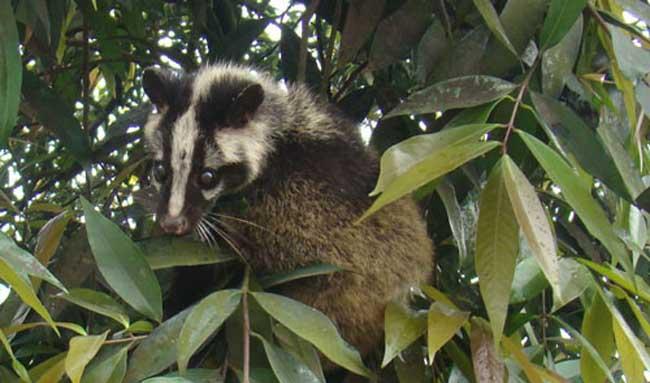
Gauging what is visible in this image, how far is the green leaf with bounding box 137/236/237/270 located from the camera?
1801 mm

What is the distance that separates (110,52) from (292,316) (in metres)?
1.39

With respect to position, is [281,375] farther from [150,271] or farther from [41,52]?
[41,52]

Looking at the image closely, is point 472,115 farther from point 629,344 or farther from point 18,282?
point 18,282

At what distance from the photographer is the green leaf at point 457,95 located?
167cm

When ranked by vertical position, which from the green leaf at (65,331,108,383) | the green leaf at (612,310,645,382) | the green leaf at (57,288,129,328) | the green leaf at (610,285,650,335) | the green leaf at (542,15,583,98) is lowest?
the green leaf at (612,310,645,382)

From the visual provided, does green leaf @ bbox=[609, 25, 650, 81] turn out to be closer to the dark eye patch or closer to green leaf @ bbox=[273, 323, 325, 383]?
green leaf @ bbox=[273, 323, 325, 383]

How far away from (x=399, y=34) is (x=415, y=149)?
76 centimetres

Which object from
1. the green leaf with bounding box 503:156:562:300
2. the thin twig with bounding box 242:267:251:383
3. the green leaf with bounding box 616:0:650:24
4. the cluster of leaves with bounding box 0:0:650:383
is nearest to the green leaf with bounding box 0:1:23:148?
the cluster of leaves with bounding box 0:0:650:383

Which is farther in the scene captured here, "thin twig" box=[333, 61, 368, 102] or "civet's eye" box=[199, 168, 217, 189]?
"thin twig" box=[333, 61, 368, 102]

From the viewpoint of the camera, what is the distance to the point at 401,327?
1.72 metres

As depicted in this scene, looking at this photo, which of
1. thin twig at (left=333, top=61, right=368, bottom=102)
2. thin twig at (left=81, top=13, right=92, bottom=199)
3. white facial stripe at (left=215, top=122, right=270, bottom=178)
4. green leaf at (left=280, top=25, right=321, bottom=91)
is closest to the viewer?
white facial stripe at (left=215, top=122, right=270, bottom=178)

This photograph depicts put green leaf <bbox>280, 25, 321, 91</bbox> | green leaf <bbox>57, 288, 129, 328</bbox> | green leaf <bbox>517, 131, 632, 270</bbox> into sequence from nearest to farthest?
green leaf <bbox>517, 131, 632, 270</bbox>
green leaf <bbox>57, 288, 129, 328</bbox>
green leaf <bbox>280, 25, 321, 91</bbox>

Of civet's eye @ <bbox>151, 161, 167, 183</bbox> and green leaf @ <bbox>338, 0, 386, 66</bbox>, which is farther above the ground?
green leaf @ <bbox>338, 0, 386, 66</bbox>

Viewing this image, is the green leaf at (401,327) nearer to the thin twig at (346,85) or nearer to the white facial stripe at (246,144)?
the white facial stripe at (246,144)
